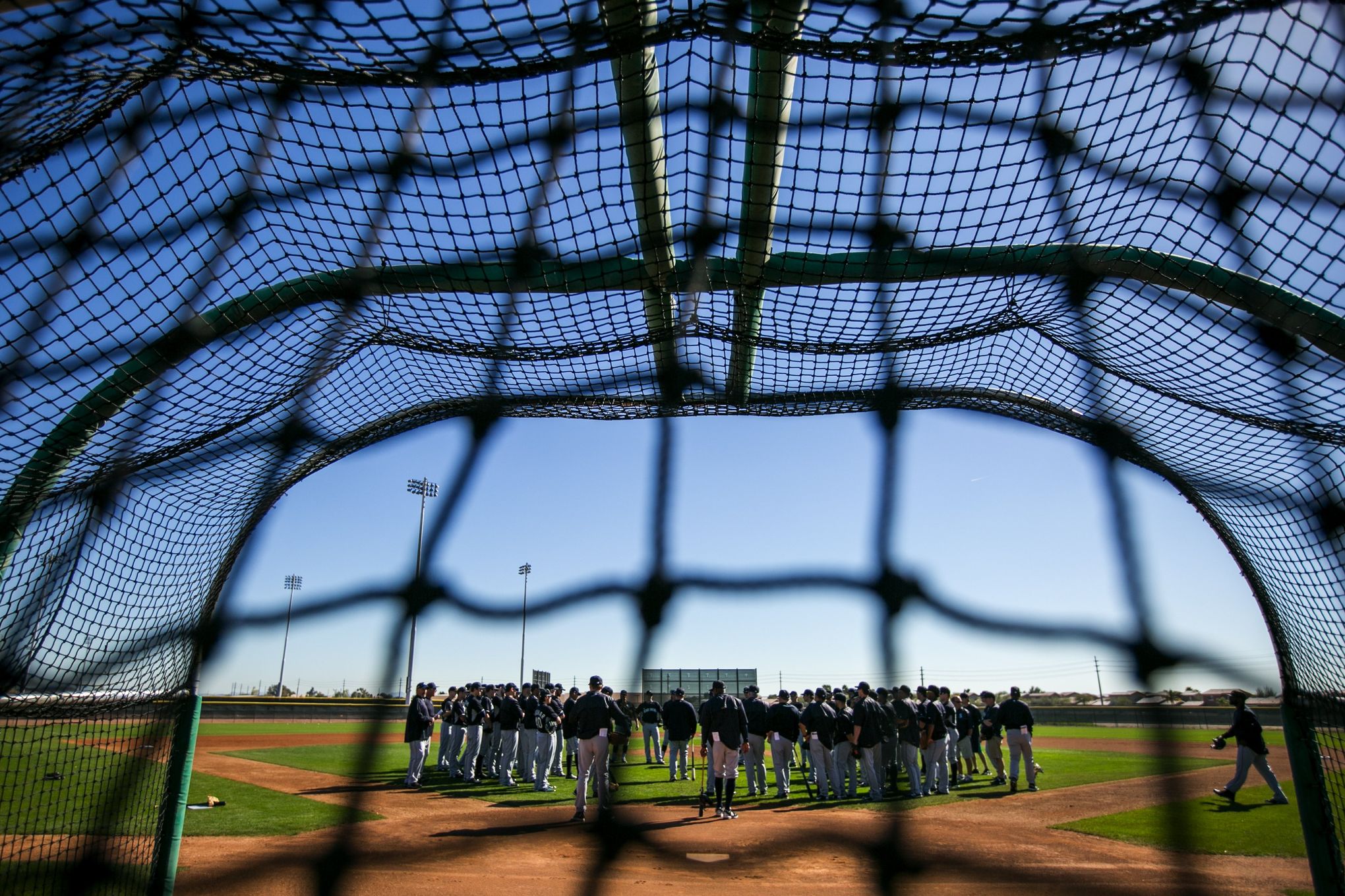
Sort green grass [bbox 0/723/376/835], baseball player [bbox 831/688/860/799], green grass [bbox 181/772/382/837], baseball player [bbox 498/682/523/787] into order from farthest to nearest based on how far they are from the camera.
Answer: baseball player [bbox 498/682/523/787] < baseball player [bbox 831/688/860/799] < green grass [bbox 181/772/382/837] < green grass [bbox 0/723/376/835]

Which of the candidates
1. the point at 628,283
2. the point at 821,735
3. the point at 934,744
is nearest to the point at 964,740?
the point at 934,744

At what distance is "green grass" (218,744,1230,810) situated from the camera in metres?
7.26

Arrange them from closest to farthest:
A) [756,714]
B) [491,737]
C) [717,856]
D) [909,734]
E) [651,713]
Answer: [717,856]
[756,714]
[909,734]
[491,737]
[651,713]

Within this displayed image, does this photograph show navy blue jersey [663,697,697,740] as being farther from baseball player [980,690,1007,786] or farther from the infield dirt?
baseball player [980,690,1007,786]

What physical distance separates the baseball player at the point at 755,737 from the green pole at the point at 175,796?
4719mm

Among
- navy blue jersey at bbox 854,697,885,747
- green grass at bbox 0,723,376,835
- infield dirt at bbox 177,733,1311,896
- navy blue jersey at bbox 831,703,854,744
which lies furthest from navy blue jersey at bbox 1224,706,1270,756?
green grass at bbox 0,723,376,835

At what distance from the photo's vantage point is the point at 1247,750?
6480 millimetres

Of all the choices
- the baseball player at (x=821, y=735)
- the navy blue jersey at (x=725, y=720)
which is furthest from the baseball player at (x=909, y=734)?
the navy blue jersey at (x=725, y=720)

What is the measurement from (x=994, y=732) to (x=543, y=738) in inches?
186

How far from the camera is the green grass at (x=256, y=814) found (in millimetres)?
5188

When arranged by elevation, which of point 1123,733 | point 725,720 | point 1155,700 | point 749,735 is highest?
point 1155,700

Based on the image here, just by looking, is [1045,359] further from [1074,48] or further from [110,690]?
[110,690]

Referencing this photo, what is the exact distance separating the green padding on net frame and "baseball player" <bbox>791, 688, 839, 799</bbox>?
566cm

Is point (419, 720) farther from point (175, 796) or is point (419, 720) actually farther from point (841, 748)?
point (175, 796)
